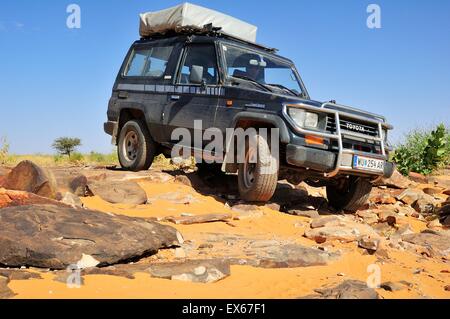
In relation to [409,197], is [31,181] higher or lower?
higher

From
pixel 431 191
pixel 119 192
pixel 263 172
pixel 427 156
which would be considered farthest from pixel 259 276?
pixel 427 156

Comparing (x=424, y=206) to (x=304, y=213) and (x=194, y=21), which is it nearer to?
(x=304, y=213)

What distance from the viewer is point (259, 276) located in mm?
3467

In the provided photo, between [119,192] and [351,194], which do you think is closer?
[119,192]

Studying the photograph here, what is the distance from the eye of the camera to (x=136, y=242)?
365cm

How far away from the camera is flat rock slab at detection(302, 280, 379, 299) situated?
117 inches

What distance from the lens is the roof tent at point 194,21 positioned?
7.25 metres

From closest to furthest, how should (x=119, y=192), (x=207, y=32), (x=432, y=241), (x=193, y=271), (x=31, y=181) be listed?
(x=193, y=271), (x=31, y=181), (x=432, y=241), (x=119, y=192), (x=207, y=32)

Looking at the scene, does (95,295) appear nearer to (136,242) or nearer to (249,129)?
(136,242)

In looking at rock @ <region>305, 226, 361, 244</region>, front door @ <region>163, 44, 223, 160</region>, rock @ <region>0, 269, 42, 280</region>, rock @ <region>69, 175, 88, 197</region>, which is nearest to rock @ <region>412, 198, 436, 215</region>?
rock @ <region>305, 226, 361, 244</region>

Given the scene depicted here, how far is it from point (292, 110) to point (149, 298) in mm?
3386

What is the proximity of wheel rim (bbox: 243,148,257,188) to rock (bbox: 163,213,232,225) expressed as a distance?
2.18ft

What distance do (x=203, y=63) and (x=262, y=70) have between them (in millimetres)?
842
